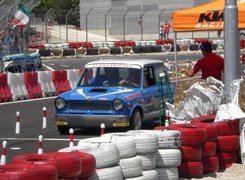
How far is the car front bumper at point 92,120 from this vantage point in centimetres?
1641

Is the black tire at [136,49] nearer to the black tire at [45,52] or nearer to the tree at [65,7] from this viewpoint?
the black tire at [45,52]

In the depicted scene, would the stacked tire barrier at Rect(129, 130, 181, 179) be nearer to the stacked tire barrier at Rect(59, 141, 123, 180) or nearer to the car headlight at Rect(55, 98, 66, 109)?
the stacked tire barrier at Rect(59, 141, 123, 180)

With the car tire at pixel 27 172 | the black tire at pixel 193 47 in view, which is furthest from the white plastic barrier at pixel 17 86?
the black tire at pixel 193 47

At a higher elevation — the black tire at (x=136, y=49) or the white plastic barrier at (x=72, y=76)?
the white plastic barrier at (x=72, y=76)

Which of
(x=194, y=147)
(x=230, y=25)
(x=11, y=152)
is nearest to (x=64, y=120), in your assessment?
(x=11, y=152)

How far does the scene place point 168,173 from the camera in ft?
35.0

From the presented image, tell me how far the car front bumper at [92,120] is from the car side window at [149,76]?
1.40 metres

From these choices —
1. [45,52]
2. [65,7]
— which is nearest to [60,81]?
[45,52]

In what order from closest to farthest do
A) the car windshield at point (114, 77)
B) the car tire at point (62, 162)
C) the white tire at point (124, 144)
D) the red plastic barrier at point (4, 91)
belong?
the car tire at point (62, 162) < the white tire at point (124, 144) < the car windshield at point (114, 77) < the red plastic barrier at point (4, 91)

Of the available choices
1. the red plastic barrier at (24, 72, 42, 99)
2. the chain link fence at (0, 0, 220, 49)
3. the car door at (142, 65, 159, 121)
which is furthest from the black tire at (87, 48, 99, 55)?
the car door at (142, 65, 159, 121)

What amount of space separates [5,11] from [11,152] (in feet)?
105

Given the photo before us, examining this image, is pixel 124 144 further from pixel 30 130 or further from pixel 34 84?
pixel 34 84

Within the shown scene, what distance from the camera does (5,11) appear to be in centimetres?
4572

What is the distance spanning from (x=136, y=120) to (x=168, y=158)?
6085mm
